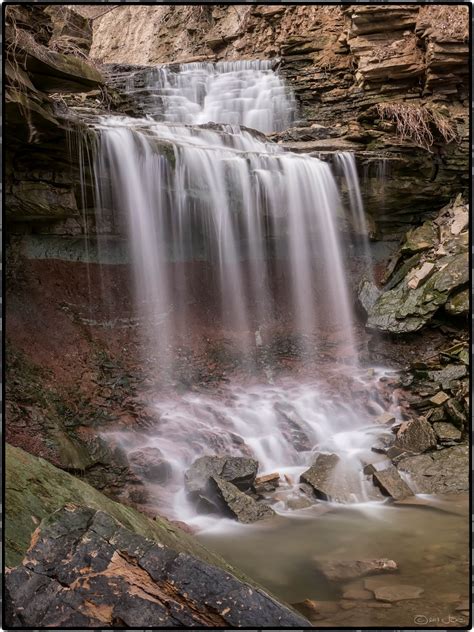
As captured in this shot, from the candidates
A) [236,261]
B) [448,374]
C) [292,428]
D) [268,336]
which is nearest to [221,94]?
[236,261]

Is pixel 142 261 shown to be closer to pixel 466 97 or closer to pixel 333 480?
pixel 333 480

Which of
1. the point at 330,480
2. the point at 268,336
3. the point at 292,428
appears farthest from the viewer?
the point at 268,336

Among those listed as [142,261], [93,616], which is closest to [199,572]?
[93,616]

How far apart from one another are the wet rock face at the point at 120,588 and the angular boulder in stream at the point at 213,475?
4.22 metres

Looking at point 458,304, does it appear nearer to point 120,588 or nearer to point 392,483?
point 392,483

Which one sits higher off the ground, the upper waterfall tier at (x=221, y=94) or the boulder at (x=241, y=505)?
the upper waterfall tier at (x=221, y=94)

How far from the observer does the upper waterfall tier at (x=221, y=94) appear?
17.4 metres

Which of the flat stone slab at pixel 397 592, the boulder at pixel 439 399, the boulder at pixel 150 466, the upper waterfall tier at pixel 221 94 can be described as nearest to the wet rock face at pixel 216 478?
the boulder at pixel 150 466

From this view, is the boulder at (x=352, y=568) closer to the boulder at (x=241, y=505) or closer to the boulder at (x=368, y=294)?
the boulder at (x=241, y=505)

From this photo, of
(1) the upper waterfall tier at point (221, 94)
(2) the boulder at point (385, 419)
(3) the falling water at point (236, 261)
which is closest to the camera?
(3) the falling water at point (236, 261)

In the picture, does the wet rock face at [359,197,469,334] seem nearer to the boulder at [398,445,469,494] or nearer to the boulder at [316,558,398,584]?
the boulder at [398,445,469,494]

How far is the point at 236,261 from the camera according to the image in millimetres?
12867

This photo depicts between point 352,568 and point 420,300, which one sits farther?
point 420,300

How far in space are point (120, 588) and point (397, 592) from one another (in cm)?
285
